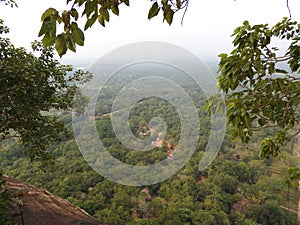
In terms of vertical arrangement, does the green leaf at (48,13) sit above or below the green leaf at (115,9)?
below

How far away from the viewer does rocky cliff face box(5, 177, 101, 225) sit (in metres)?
2.83

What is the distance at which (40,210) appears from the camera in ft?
10.1

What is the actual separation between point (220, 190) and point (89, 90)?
55.7 ft

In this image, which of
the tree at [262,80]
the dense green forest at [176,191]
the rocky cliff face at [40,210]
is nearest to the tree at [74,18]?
the tree at [262,80]

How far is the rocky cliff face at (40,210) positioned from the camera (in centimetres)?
283

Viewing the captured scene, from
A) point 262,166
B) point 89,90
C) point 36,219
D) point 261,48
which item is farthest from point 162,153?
point 262,166

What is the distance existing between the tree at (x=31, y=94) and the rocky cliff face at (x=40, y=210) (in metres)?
0.65

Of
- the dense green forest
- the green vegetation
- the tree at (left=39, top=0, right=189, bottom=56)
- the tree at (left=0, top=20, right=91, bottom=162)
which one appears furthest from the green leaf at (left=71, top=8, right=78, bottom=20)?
the dense green forest

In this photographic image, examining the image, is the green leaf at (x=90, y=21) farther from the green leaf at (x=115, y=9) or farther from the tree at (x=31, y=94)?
the tree at (x=31, y=94)

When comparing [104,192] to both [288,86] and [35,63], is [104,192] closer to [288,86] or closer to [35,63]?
[35,63]

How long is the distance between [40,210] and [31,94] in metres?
1.65

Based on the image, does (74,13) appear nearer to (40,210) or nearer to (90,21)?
(90,21)

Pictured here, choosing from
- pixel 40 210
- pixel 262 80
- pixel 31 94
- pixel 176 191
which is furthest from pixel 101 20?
pixel 176 191

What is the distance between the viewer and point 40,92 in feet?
8.70
